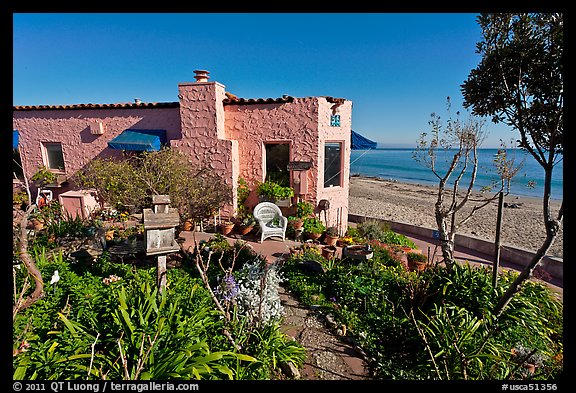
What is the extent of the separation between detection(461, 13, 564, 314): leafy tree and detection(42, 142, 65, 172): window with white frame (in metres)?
13.7

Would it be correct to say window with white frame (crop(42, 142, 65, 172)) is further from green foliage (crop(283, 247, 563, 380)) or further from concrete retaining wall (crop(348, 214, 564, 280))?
concrete retaining wall (crop(348, 214, 564, 280))

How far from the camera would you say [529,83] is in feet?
10.8

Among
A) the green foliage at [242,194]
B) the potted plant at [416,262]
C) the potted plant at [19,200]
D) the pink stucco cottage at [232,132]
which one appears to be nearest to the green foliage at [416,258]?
the potted plant at [416,262]

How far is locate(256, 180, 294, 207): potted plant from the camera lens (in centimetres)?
883

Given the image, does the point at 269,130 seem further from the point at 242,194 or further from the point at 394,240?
the point at 394,240

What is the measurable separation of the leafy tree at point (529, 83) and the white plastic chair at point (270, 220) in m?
5.55

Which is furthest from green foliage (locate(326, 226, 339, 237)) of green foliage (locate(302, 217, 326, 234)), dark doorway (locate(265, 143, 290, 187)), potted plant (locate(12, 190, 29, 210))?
potted plant (locate(12, 190, 29, 210))

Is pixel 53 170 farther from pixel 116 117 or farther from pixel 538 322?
pixel 538 322

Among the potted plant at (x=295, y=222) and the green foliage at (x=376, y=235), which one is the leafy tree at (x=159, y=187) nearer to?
the potted plant at (x=295, y=222)

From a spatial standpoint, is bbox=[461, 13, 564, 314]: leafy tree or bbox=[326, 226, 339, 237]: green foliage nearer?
bbox=[461, 13, 564, 314]: leafy tree

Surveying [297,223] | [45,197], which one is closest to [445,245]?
[297,223]
